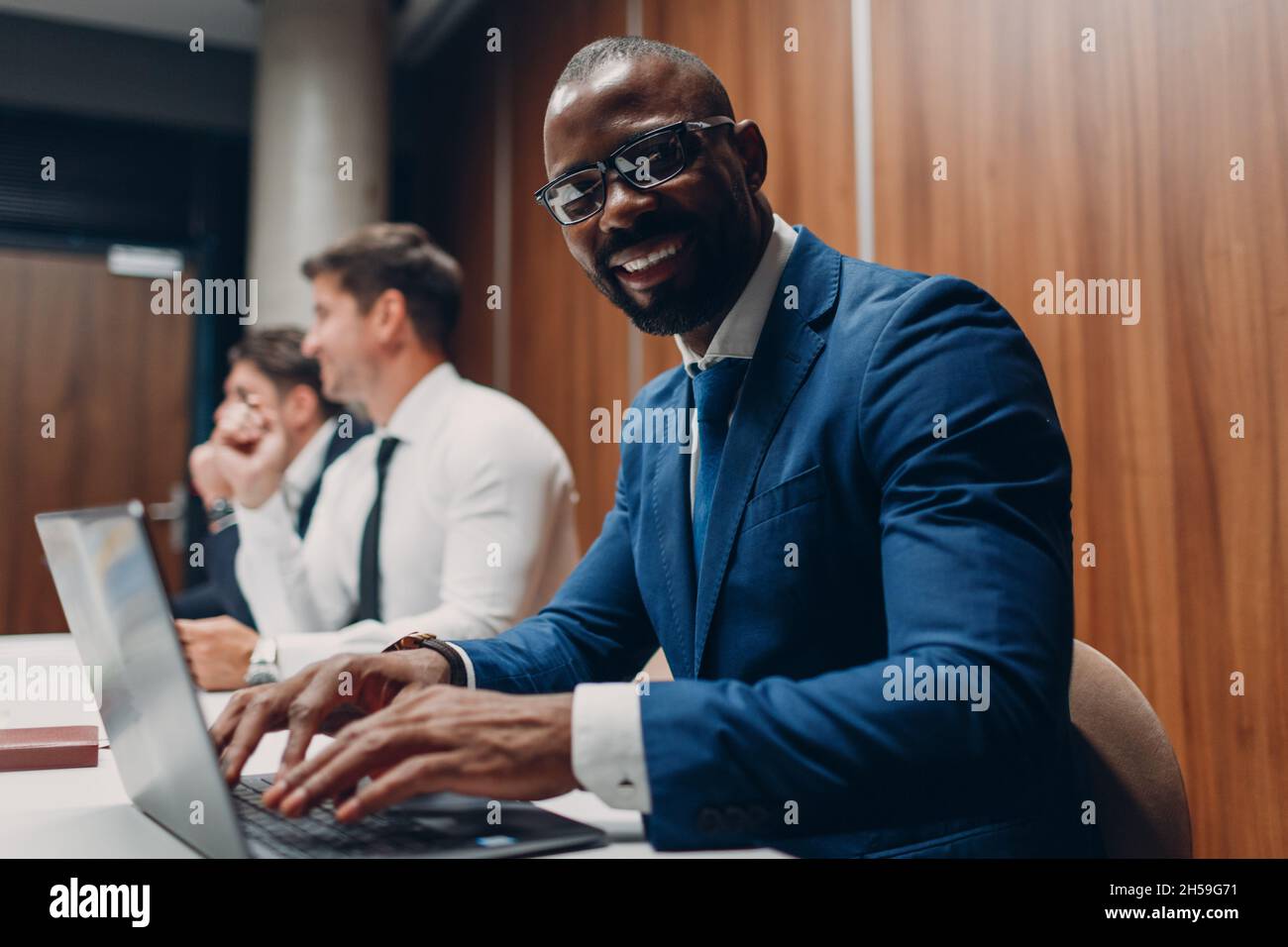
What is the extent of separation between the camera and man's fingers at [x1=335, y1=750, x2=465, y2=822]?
646 millimetres

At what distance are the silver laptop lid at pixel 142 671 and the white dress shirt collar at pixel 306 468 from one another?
72.6 inches

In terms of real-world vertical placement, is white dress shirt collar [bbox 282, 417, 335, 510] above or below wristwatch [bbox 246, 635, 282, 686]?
above

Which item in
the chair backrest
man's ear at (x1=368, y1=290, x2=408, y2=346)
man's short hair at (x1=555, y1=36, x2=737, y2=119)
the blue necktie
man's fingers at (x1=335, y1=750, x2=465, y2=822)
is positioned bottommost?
the chair backrest

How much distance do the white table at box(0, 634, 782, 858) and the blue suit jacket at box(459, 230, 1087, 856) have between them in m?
0.06

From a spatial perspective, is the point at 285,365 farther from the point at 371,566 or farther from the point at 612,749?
the point at 612,749

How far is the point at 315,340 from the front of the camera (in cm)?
257

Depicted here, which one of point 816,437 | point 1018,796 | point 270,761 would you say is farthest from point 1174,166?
point 270,761

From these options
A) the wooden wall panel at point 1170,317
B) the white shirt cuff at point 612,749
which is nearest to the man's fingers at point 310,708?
the white shirt cuff at point 612,749

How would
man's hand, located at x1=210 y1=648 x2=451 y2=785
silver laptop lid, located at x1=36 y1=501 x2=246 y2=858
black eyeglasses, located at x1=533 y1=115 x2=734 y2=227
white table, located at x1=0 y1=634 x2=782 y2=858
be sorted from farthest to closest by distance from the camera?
black eyeglasses, located at x1=533 y1=115 x2=734 y2=227 → man's hand, located at x1=210 y1=648 x2=451 y2=785 → white table, located at x1=0 y1=634 x2=782 y2=858 → silver laptop lid, located at x1=36 y1=501 x2=246 y2=858

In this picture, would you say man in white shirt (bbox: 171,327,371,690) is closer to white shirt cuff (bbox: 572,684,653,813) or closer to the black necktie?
the black necktie

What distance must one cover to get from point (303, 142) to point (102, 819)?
3878 mm

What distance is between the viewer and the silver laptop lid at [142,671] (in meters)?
0.61

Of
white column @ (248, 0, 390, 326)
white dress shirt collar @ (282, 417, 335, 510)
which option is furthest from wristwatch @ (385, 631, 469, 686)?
white column @ (248, 0, 390, 326)
